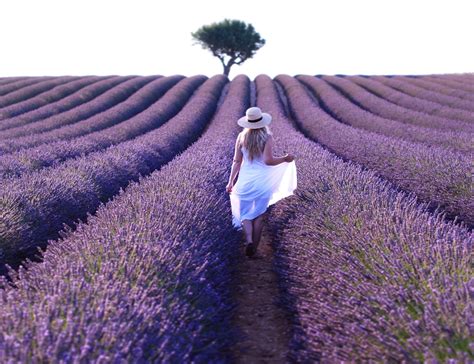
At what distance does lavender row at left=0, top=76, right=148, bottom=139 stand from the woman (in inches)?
218

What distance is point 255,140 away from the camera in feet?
15.5

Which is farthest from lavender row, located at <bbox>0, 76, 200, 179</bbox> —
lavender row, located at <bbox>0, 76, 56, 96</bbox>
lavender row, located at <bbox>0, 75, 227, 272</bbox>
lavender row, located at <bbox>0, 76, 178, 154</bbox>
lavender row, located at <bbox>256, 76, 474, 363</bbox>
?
lavender row, located at <bbox>0, 76, 56, 96</bbox>

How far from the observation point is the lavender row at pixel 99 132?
7.29m

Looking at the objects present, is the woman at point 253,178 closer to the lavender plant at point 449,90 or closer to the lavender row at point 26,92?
the lavender plant at point 449,90

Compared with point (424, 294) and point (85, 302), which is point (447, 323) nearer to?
point (424, 294)

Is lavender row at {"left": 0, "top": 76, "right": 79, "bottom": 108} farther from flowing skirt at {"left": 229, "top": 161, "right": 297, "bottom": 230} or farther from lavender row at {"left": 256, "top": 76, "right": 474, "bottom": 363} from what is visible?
lavender row at {"left": 256, "top": 76, "right": 474, "bottom": 363}

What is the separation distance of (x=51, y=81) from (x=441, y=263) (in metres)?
25.6

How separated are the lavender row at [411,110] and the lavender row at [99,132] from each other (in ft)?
21.6

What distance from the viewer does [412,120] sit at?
14.2 metres

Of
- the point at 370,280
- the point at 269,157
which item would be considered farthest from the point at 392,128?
the point at 370,280

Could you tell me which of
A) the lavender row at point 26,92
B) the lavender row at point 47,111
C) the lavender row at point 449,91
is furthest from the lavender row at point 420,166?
the lavender row at point 26,92

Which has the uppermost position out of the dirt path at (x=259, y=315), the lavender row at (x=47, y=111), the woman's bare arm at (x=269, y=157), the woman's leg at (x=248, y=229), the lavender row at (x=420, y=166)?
the woman's bare arm at (x=269, y=157)

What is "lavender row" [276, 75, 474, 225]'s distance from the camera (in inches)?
219

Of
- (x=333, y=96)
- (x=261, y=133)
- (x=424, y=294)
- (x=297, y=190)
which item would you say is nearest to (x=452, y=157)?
(x=297, y=190)
